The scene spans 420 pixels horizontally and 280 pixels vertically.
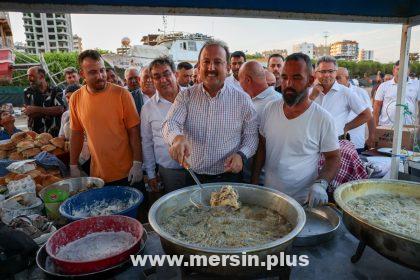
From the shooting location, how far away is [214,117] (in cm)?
222

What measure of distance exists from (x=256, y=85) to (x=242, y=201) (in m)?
1.90

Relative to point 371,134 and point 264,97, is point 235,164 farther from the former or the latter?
point 371,134

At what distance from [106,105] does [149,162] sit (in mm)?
732

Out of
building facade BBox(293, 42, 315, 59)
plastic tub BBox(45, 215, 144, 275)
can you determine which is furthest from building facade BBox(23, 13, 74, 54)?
plastic tub BBox(45, 215, 144, 275)

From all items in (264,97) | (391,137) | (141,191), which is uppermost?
(264,97)

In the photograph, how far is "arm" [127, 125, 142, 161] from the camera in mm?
2818

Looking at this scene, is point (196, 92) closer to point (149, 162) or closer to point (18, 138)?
point (149, 162)

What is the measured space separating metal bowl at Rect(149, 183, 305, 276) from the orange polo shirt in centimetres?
142

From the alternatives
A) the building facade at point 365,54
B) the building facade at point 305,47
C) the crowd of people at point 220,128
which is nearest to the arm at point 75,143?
the crowd of people at point 220,128

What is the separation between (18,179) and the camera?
2537 mm

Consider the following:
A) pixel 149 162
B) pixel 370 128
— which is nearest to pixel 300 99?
pixel 149 162

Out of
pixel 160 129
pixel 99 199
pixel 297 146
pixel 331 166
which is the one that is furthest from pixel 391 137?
pixel 99 199

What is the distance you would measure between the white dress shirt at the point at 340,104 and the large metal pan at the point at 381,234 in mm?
2092

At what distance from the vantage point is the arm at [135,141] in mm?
2818
